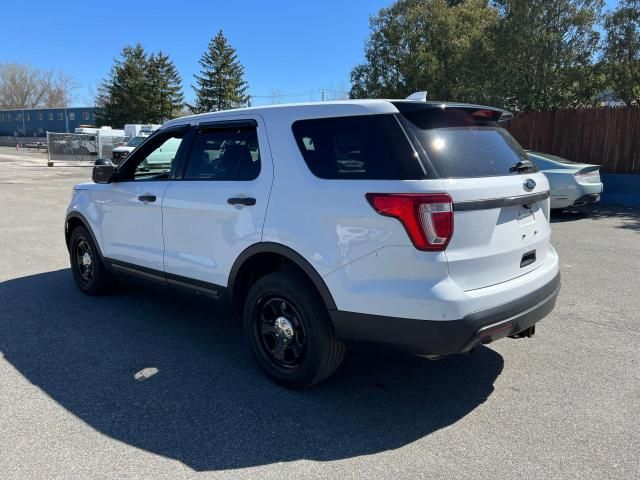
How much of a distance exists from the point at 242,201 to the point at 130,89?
5445 cm

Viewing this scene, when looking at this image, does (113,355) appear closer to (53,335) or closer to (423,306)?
(53,335)

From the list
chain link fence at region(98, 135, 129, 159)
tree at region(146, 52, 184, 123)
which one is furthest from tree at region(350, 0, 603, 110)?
tree at region(146, 52, 184, 123)

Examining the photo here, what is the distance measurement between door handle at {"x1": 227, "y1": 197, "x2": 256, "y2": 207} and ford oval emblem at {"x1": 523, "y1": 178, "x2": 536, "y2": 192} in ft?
5.81

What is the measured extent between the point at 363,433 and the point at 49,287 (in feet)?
14.8

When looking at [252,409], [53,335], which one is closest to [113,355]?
[53,335]

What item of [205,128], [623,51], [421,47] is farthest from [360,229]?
[421,47]

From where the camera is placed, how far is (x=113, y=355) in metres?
4.06

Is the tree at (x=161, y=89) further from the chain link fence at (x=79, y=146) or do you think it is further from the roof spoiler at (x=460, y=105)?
the roof spoiler at (x=460, y=105)

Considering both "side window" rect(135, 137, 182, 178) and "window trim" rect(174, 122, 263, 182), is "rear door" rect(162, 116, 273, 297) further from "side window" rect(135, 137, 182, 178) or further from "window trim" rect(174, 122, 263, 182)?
"side window" rect(135, 137, 182, 178)

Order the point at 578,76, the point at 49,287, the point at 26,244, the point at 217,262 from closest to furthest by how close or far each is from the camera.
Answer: the point at 217,262
the point at 49,287
the point at 26,244
the point at 578,76

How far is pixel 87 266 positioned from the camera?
5621 millimetres

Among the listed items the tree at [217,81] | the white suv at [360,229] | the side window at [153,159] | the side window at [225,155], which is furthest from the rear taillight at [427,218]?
the tree at [217,81]

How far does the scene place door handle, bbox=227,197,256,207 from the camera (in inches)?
139

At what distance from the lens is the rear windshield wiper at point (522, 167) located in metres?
3.37
